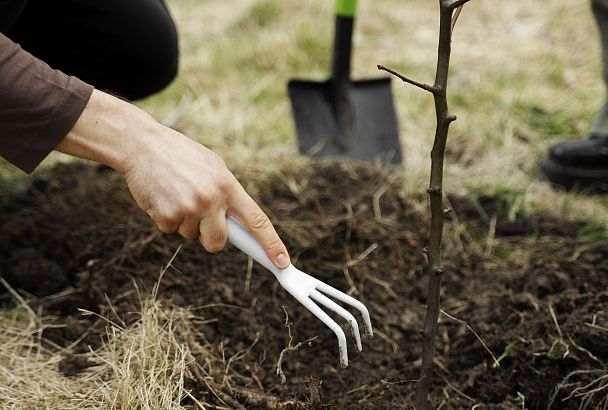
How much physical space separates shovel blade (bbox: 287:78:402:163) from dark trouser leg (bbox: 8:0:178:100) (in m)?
0.67

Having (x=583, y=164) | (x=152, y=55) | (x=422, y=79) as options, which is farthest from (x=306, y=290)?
(x=422, y=79)

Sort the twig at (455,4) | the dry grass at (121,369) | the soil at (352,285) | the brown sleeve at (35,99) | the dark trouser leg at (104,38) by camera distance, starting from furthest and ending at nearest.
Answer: the dark trouser leg at (104,38) → the soil at (352,285) → the dry grass at (121,369) → the brown sleeve at (35,99) → the twig at (455,4)

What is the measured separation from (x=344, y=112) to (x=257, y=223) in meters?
1.65

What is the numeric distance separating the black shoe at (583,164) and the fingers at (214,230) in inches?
64.8

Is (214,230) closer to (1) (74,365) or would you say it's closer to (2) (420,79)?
(1) (74,365)

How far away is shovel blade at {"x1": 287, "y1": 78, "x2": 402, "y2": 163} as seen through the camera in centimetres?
277

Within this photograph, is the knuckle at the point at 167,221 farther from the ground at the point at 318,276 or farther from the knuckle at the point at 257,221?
the ground at the point at 318,276

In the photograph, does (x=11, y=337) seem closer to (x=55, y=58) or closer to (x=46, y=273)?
(x=46, y=273)

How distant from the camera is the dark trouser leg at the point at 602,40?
2464 mm

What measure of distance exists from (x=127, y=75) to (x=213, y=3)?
229 centimetres

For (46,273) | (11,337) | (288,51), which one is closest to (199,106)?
(288,51)

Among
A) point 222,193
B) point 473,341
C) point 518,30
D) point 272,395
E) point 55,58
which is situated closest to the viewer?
point 222,193

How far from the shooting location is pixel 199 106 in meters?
3.18

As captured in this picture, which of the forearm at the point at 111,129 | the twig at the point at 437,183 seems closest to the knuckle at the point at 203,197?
the forearm at the point at 111,129
